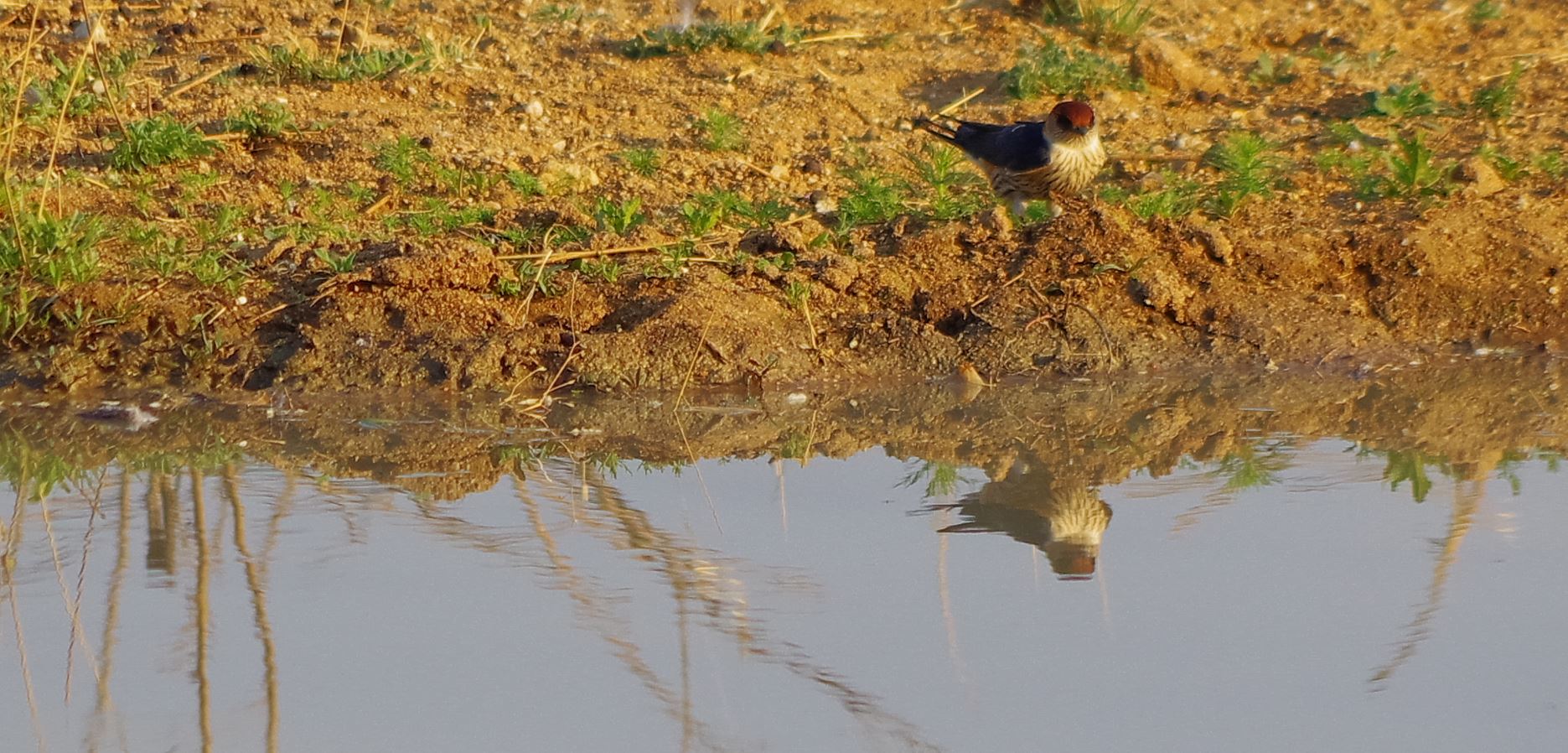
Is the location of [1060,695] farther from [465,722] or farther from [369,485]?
[369,485]

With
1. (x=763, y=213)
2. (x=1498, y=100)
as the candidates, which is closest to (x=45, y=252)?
(x=763, y=213)

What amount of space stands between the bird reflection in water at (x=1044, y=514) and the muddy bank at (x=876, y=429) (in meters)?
0.05

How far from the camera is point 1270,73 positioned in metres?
7.15

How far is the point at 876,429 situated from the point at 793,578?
132cm

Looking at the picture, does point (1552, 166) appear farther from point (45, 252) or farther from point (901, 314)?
point (45, 252)

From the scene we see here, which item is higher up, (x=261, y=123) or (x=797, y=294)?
(x=261, y=123)

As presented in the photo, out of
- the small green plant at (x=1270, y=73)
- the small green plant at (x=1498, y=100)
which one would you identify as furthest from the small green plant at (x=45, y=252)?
the small green plant at (x=1498, y=100)

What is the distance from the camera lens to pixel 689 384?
4992 millimetres

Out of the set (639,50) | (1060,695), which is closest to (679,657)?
(1060,695)

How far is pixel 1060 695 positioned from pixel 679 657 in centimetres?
67

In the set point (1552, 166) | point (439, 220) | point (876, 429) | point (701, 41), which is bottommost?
point (876, 429)

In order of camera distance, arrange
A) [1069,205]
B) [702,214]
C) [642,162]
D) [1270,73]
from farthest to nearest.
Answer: [1270,73] < [642,162] < [702,214] < [1069,205]

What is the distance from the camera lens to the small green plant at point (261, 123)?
242 inches

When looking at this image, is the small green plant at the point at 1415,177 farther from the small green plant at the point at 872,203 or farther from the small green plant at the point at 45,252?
the small green plant at the point at 45,252
